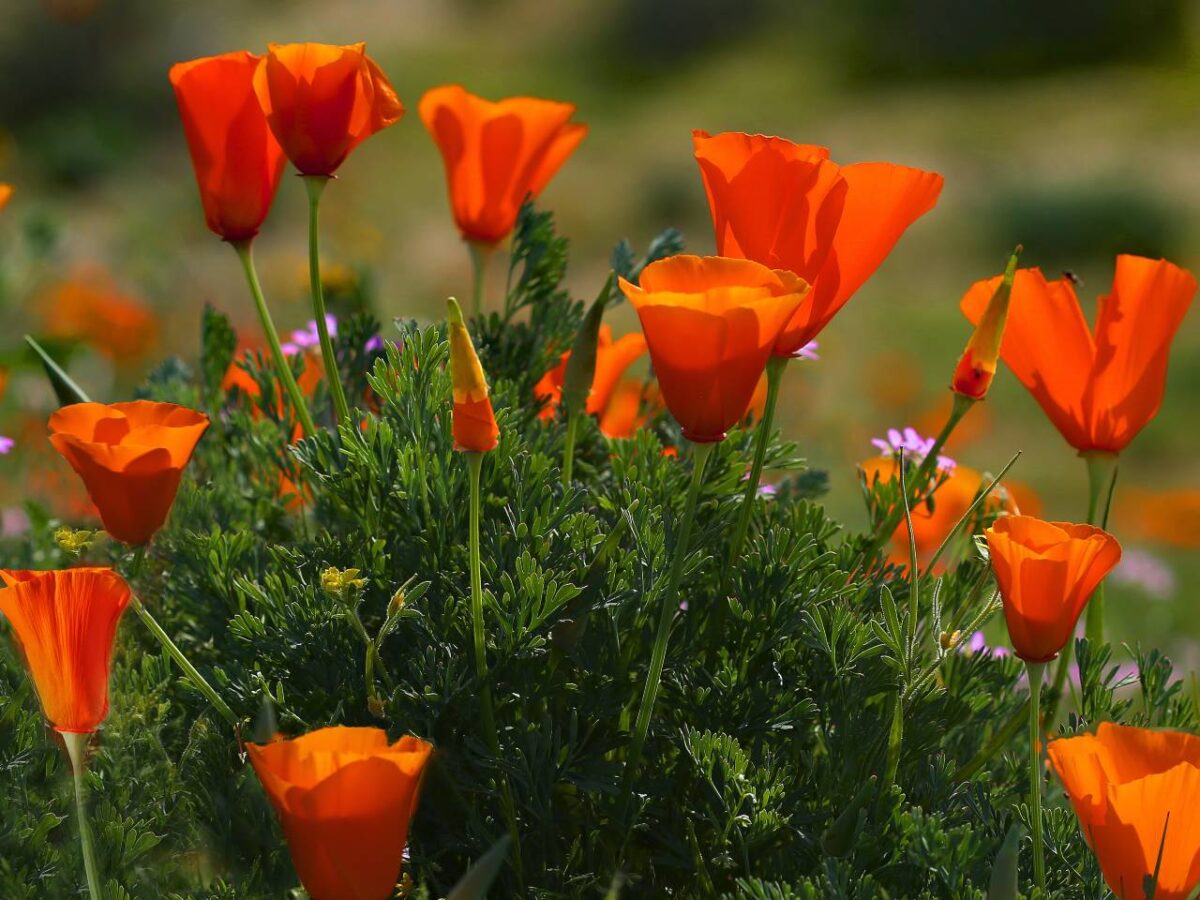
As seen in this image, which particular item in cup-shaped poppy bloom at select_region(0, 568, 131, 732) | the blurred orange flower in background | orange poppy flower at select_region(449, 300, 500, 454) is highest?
orange poppy flower at select_region(449, 300, 500, 454)

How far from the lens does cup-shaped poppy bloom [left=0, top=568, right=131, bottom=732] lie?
94cm

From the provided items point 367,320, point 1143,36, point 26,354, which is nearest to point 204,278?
point 26,354

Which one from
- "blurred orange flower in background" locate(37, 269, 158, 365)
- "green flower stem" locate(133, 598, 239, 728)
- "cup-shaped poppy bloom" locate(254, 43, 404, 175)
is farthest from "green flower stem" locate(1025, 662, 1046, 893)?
"blurred orange flower in background" locate(37, 269, 158, 365)

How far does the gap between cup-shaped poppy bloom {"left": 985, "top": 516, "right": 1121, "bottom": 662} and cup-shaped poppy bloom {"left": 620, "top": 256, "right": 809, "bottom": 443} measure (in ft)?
0.65

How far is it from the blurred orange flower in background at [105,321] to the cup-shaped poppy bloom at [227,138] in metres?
2.28

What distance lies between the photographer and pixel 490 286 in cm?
686

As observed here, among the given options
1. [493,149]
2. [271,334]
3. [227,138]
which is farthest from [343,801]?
[493,149]

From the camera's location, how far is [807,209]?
1.05m

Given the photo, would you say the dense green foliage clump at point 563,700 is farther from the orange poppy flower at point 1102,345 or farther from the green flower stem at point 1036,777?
the orange poppy flower at point 1102,345

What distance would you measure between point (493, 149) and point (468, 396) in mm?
540

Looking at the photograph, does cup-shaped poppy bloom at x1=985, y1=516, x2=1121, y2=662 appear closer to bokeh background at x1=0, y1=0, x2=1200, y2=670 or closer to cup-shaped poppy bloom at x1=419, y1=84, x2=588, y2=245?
cup-shaped poppy bloom at x1=419, y1=84, x2=588, y2=245

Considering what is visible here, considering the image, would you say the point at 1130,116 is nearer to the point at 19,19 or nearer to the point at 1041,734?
the point at 19,19

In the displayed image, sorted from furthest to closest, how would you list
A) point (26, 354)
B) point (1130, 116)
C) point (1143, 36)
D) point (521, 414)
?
point (1143, 36) → point (1130, 116) → point (26, 354) → point (521, 414)

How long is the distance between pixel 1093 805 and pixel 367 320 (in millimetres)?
885
